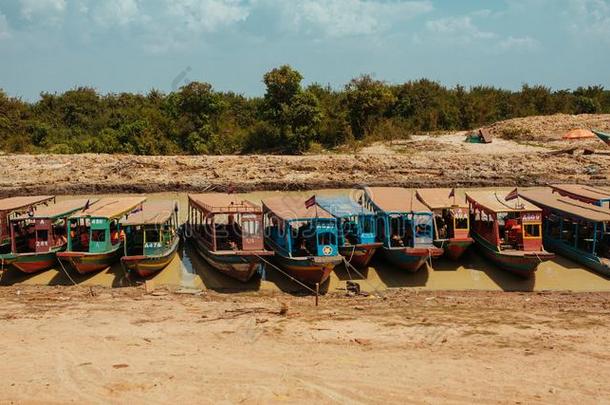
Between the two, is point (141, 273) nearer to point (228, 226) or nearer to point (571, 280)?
point (228, 226)

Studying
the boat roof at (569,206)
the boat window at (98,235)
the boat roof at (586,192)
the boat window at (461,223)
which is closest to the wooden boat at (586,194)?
the boat roof at (586,192)

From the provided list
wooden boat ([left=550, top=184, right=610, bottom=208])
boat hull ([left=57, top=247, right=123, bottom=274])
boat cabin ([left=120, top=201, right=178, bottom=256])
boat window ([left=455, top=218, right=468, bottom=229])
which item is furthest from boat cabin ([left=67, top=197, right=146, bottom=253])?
wooden boat ([left=550, top=184, right=610, bottom=208])

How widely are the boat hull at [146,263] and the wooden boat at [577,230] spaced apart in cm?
1268

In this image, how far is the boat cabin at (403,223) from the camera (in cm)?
1758

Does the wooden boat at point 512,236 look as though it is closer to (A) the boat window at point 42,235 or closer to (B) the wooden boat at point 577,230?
(B) the wooden boat at point 577,230

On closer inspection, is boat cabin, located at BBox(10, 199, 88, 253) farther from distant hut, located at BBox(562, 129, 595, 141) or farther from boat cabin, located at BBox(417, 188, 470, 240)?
distant hut, located at BBox(562, 129, 595, 141)

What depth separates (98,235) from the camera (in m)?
17.5

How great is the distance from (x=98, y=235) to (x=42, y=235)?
180cm

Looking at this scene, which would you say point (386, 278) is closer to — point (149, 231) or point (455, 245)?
point (455, 245)

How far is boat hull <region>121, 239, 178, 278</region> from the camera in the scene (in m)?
16.7

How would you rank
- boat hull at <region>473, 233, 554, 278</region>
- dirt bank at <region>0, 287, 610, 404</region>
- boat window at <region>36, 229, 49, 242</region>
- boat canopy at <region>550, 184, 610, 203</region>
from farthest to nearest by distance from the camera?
boat canopy at <region>550, 184, 610, 203</region> < boat window at <region>36, 229, 49, 242</region> < boat hull at <region>473, 233, 554, 278</region> < dirt bank at <region>0, 287, 610, 404</region>

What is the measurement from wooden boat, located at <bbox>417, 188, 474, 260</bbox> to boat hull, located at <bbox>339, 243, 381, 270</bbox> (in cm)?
208

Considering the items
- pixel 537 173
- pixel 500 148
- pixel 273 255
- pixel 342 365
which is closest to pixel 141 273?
pixel 273 255

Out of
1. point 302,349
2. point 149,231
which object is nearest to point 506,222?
point 302,349
